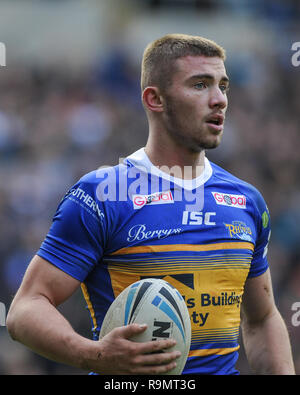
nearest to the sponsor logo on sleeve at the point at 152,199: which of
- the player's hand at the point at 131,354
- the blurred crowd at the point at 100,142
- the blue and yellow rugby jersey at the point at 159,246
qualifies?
the blue and yellow rugby jersey at the point at 159,246

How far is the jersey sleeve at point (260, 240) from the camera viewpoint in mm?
4195

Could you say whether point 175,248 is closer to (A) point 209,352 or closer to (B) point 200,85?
(A) point 209,352

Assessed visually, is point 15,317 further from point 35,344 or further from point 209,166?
point 209,166

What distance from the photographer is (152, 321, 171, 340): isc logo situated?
333cm

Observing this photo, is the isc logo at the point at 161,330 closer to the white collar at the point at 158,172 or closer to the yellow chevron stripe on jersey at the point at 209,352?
the yellow chevron stripe on jersey at the point at 209,352

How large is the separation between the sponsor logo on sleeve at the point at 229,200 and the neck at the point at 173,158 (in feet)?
0.55

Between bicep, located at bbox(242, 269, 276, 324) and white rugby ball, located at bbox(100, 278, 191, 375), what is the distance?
0.86 m

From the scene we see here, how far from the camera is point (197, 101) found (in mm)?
3918

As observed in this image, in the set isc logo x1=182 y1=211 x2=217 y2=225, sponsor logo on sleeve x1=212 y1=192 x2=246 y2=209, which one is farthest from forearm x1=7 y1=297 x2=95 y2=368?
sponsor logo on sleeve x1=212 y1=192 x2=246 y2=209

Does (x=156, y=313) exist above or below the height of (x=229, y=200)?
below

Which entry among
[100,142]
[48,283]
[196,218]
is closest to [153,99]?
[196,218]

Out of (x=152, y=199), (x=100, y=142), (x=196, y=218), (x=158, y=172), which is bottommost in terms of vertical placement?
(x=196, y=218)

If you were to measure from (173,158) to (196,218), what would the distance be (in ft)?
1.29

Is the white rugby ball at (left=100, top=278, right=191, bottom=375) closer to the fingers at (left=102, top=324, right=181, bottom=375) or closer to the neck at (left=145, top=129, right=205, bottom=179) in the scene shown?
the fingers at (left=102, top=324, right=181, bottom=375)
